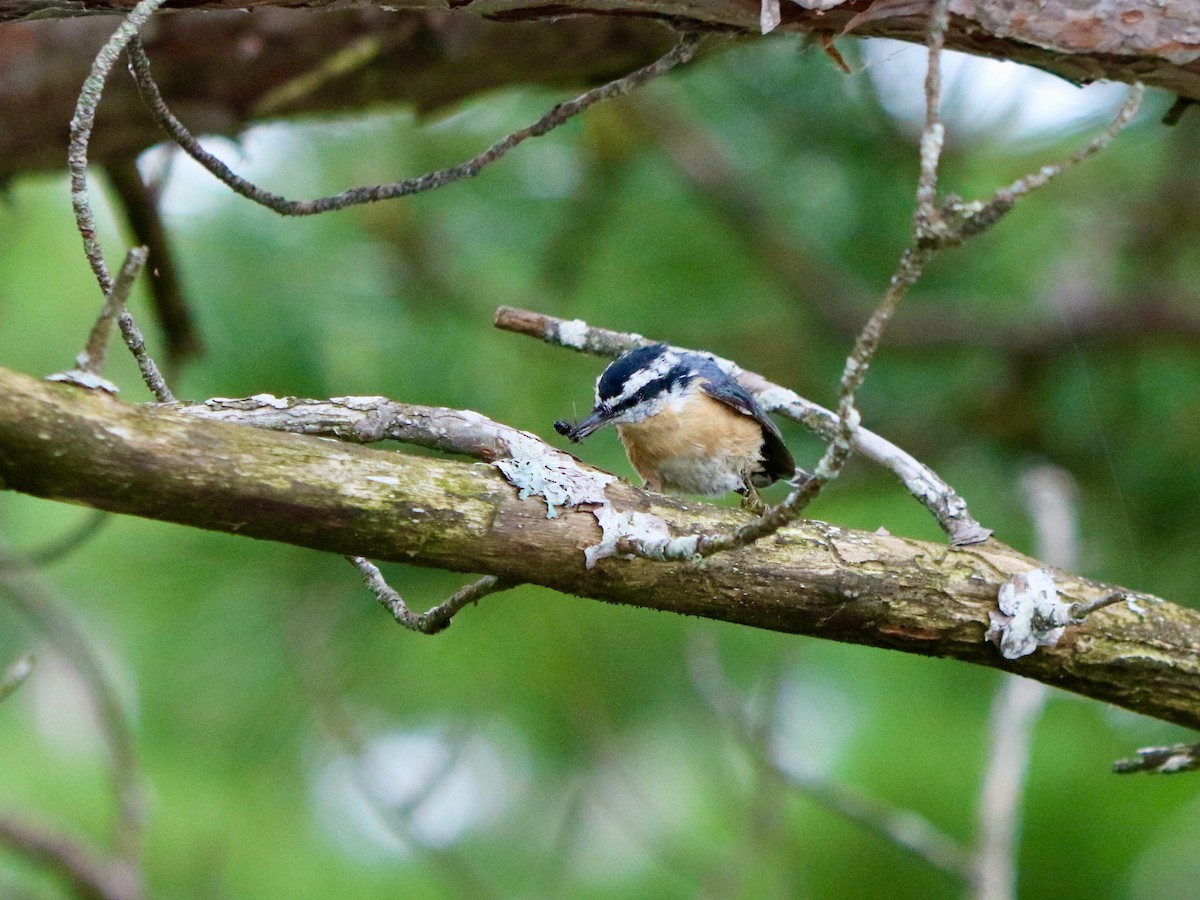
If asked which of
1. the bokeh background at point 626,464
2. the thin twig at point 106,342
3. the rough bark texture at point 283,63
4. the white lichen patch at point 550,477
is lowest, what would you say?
the bokeh background at point 626,464

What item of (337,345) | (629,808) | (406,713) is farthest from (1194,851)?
(337,345)

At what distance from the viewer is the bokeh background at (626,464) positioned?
9.78 ft

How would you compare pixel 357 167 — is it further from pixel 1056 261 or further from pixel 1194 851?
pixel 1194 851

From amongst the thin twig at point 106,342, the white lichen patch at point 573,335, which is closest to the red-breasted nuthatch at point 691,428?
the white lichen patch at point 573,335

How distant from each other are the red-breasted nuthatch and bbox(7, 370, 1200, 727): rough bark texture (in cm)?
104

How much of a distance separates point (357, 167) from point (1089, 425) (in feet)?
6.73

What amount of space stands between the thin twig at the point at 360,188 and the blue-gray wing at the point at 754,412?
0.98 m

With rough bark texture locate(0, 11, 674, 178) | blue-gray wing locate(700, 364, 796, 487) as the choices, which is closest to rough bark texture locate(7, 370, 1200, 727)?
blue-gray wing locate(700, 364, 796, 487)

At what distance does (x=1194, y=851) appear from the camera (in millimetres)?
3137

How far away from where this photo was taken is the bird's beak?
2.37 m

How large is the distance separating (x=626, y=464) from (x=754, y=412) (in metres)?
0.64

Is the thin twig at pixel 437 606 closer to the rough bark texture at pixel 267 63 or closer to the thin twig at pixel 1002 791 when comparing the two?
the thin twig at pixel 1002 791

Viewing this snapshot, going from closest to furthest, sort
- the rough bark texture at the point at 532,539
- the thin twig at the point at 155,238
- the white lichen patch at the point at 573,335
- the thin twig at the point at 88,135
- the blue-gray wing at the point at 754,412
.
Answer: the rough bark texture at the point at 532,539, the thin twig at the point at 88,135, the white lichen patch at the point at 573,335, the thin twig at the point at 155,238, the blue-gray wing at the point at 754,412

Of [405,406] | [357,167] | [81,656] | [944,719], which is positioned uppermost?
[405,406]
